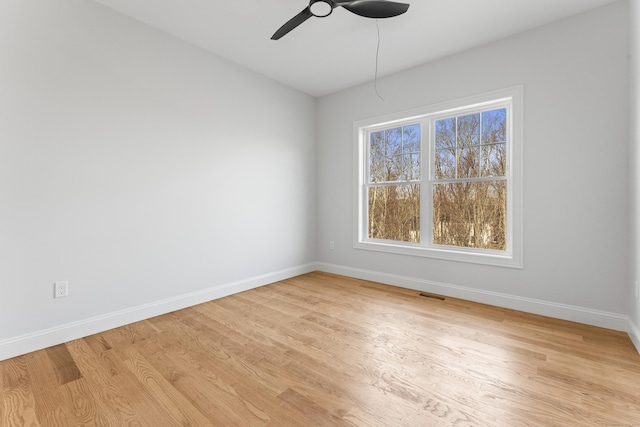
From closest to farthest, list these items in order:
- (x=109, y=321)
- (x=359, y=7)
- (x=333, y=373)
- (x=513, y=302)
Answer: (x=333, y=373) → (x=359, y=7) → (x=109, y=321) → (x=513, y=302)

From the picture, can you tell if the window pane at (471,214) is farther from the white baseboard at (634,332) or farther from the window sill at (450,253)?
the white baseboard at (634,332)

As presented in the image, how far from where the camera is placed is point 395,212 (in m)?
3.90

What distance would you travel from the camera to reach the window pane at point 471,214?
3068 millimetres

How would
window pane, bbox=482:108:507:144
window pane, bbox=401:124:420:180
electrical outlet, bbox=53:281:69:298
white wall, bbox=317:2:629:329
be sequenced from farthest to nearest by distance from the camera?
window pane, bbox=401:124:420:180, window pane, bbox=482:108:507:144, white wall, bbox=317:2:629:329, electrical outlet, bbox=53:281:69:298

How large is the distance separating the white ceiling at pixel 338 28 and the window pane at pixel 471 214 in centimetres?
153

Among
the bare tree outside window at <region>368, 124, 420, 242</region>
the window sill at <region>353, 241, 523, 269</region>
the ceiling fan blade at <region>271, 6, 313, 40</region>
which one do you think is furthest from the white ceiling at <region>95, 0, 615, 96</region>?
the window sill at <region>353, 241, 523, 269</region>

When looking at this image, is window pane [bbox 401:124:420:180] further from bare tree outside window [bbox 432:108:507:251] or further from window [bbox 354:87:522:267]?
bare tree outside window [bbox 432:108:507:251]

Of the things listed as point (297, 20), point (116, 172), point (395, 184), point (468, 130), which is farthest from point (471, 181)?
point (116, 172)

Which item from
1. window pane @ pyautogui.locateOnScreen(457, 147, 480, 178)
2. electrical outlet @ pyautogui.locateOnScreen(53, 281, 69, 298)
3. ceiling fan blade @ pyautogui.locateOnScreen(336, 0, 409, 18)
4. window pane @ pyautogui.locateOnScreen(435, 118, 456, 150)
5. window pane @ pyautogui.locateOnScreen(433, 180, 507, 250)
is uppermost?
ceiling fan blade @ pyautogui.locateOnScreen(336, 0, 409, 18)

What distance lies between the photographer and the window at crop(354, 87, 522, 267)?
297 cm

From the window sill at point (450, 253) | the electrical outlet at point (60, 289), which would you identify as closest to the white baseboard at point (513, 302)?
the window sill at point (450, 253)

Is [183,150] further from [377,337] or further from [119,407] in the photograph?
[377,337]

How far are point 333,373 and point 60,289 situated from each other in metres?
2.20

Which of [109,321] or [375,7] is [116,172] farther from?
[375,7]
